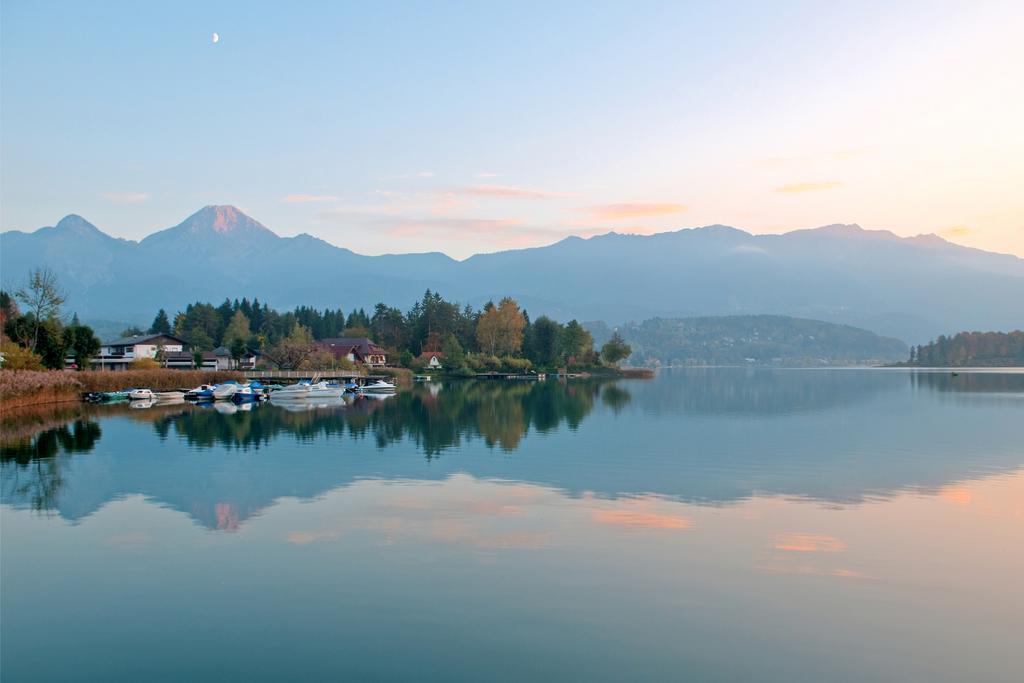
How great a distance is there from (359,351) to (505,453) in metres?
114

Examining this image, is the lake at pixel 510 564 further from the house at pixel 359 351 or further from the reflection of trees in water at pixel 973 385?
the house at pixel 359 351

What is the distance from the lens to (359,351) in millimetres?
147125

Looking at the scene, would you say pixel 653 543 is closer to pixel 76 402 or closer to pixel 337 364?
pixel 76 402

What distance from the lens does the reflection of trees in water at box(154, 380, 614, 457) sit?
4381 cm

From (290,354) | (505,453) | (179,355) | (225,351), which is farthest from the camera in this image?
(225,351)

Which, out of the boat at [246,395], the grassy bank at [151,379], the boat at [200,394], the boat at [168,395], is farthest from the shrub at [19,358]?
the boat at [246,395]

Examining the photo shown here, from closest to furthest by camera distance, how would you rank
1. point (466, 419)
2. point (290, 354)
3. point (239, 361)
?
1. point (466, 419)
2. point (290, 354)
3. point (239, 361)

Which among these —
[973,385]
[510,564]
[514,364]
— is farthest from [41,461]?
[973,385]

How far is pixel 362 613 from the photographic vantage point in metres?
14.2

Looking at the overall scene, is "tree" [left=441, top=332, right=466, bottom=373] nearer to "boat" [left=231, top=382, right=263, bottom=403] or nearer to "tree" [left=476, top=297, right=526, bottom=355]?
"tree" [left=476, top=297, right=526, bottom=355]

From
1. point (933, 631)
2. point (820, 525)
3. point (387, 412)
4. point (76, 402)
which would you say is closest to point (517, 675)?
point (933, 631)

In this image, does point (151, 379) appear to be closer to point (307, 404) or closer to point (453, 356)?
point (307, 404)

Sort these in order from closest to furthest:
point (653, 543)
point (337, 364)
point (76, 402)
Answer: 1. point (653, 543)
2. point (76, 402)
3. point (337, 364)

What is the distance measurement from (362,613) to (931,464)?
28671 millimetres
